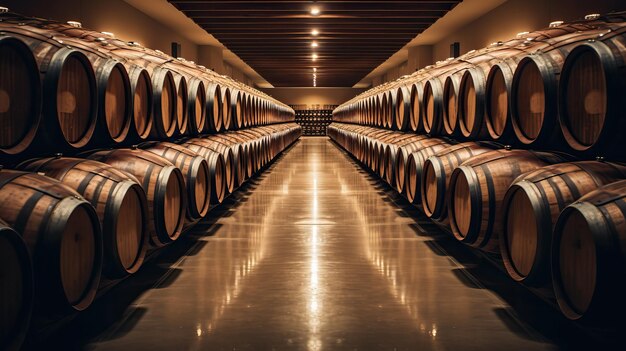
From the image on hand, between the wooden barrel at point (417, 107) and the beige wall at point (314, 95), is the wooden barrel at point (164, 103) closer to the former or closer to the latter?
the wooden barrel at point (417, 107)

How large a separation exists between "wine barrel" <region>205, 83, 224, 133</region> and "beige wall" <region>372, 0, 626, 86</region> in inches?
235

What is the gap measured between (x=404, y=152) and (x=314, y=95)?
1337 inches

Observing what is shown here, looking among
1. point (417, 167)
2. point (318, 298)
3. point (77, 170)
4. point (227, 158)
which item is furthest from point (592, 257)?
point (227, 158)

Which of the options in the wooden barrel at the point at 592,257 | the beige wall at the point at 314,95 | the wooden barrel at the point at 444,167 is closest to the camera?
the wooden barrel at the point at 592,257

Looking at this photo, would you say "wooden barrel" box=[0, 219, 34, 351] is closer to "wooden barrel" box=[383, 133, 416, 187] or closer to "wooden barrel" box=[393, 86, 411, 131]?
"wooden barrel" box=[383, 133, 416, 187]

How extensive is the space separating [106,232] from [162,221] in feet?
3.09

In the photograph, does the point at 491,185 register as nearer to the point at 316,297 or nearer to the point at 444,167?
the point at 444,167

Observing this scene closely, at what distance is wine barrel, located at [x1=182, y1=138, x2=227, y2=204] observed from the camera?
5.73 m

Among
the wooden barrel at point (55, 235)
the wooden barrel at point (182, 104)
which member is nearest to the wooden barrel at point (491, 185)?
the wooden barrel at point (55, 235)

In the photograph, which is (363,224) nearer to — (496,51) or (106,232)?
(496,51)

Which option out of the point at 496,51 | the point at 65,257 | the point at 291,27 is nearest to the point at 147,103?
the point at 65,257

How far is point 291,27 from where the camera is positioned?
13148mm

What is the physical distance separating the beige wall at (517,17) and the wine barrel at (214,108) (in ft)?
19.6

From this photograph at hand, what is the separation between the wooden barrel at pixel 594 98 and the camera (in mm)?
2809
